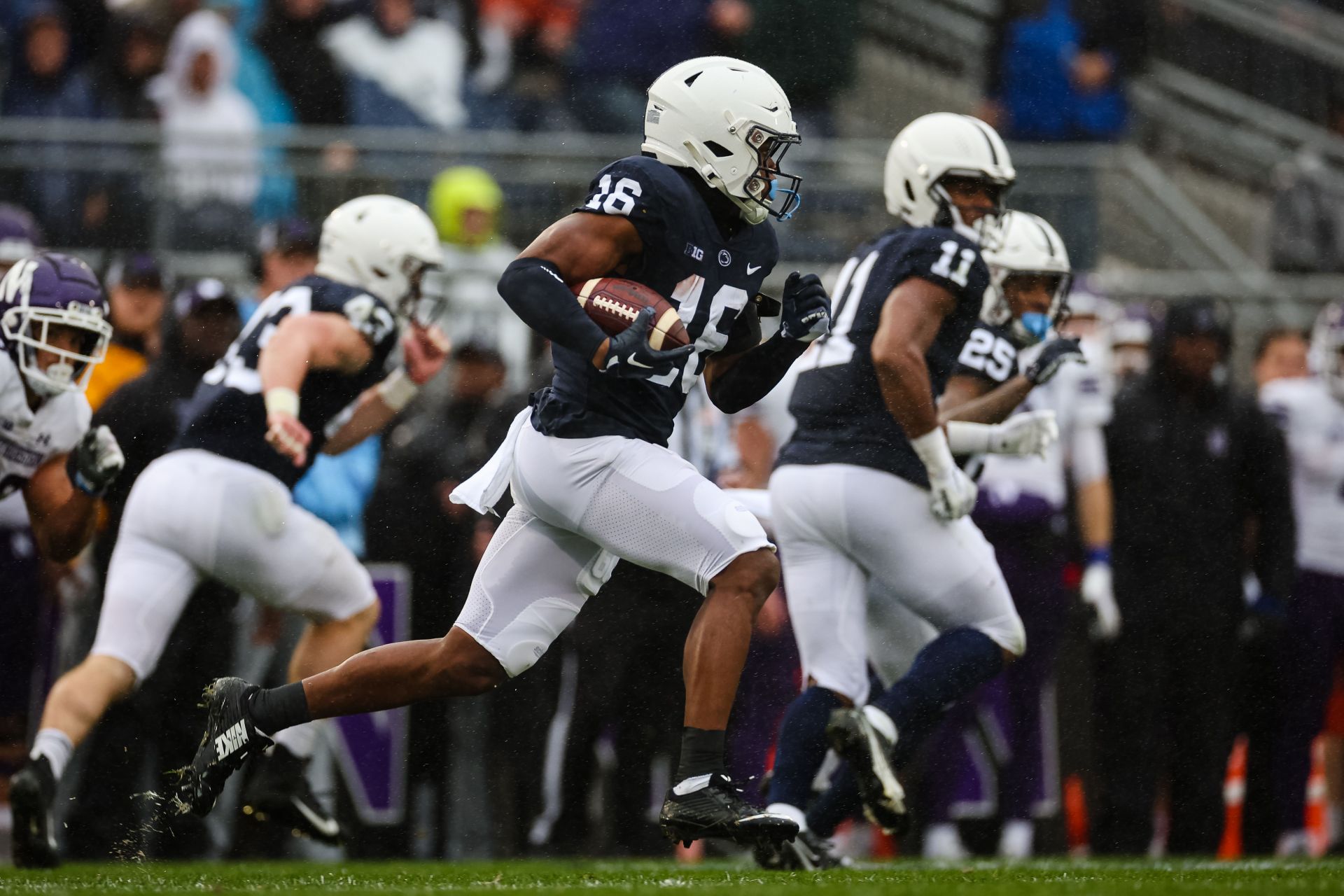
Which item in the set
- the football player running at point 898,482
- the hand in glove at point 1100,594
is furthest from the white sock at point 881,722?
the hand in glove at point 1100,594

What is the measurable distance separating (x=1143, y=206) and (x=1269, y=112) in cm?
269

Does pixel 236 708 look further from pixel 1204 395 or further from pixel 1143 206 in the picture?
pixel 1143 206

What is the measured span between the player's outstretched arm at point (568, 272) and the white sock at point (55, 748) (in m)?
2.17

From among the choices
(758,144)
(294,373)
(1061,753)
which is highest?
(758,144)

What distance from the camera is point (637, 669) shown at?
738 cm

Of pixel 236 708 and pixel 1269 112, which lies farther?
pixel 1269 112

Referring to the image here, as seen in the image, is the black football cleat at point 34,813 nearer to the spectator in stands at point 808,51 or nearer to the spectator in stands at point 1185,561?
the spectator in stands at point 1185,561

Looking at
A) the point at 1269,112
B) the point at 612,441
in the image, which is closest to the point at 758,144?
the point at 612,441

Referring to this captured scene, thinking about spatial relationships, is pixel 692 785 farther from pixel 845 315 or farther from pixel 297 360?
pixel 297 360

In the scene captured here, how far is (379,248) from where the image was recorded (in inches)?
253

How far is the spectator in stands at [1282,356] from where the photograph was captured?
8.25 metres

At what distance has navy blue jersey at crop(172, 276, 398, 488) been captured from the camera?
614 centimetres

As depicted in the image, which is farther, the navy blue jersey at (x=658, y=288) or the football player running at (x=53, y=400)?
the football player running at (x=53, y=400)

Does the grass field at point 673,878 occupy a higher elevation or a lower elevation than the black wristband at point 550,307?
lower
